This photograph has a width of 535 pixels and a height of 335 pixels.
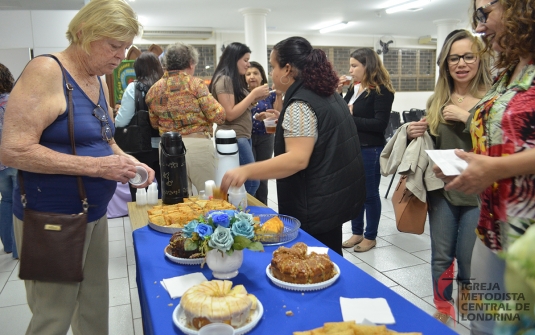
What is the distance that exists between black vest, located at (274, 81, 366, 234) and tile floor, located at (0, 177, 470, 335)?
3.37 feet

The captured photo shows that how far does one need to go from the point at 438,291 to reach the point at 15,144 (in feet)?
6.77

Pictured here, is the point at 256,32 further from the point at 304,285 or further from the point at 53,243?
the point at 304,285

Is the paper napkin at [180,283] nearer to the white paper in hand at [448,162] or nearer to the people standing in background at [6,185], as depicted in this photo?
the white paper in hand at [448,162]

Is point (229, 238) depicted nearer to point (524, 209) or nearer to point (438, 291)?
point (524, 209)

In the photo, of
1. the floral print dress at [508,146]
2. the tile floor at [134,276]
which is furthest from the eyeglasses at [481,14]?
the tile floor at [134,276]

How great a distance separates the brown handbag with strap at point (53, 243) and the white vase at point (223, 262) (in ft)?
1.66

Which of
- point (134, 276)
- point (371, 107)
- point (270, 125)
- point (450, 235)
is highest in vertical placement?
point (371, 107)

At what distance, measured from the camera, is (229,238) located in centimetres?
116

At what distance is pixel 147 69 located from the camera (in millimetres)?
3316

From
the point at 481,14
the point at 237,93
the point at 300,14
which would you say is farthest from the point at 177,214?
the point at 300,14

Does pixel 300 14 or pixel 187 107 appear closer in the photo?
pixel 187 107

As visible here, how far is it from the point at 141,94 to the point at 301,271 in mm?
2552

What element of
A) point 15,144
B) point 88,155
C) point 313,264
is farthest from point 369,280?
point 15,144

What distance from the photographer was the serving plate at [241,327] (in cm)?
95
